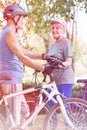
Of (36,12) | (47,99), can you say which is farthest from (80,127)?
(36,12)

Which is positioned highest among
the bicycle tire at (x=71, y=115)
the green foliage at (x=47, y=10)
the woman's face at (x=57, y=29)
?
the green foliage at (x=47, y=10)

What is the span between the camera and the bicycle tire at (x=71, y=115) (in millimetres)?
3348

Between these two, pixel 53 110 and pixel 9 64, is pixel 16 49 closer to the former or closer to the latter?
pixel 9 64

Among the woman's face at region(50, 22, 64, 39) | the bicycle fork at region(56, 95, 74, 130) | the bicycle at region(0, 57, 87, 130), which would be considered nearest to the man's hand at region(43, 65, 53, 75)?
the bicycle at region(0, 57, 87, 130)

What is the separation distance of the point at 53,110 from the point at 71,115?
17cm

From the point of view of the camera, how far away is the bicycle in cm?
331

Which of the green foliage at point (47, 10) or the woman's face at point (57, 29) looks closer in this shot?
the woman's face at point (57, 29)

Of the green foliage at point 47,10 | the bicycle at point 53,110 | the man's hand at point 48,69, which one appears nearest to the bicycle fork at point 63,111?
the bicycle at point 53,110

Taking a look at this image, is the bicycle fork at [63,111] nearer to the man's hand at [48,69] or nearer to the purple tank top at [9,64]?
the man's hand at [48,69]

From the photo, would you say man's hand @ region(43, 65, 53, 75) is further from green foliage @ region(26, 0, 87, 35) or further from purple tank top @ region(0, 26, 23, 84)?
green foliage @ region(26, 0, 87, 35)

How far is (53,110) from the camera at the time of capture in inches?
131

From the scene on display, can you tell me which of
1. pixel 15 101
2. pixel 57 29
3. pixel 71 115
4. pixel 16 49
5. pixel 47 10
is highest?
pixel 47 10

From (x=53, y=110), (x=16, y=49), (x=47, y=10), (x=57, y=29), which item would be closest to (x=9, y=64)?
A: (x=16, y=49)

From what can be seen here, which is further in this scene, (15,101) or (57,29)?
(57,29)
